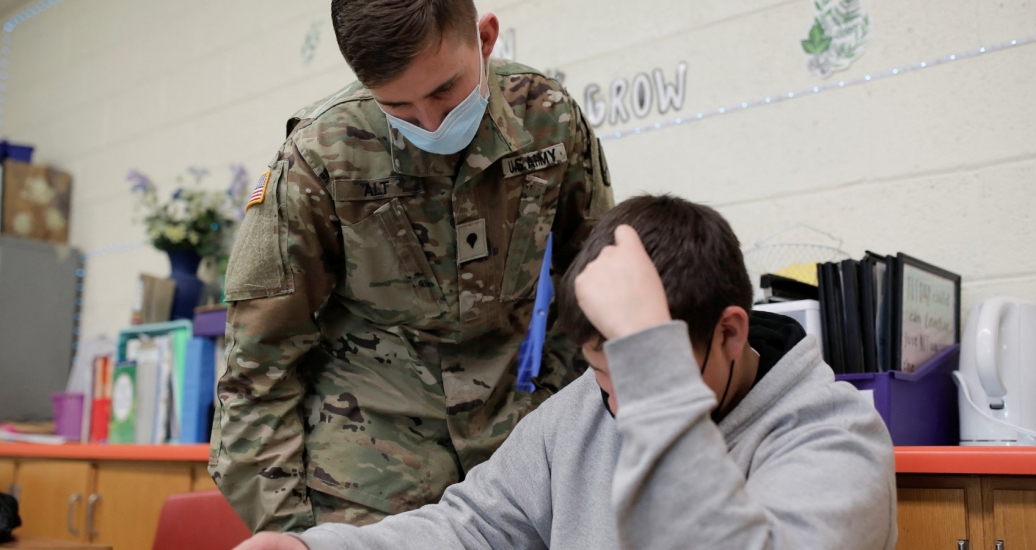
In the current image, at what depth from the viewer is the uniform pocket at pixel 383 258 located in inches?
54.7

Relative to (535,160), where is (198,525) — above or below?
below

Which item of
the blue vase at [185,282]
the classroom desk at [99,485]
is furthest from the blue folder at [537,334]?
the blue vase at [185,282]

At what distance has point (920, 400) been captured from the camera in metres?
1.48

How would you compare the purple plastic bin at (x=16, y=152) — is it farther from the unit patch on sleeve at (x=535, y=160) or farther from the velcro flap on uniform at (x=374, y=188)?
the unit patch on sleeve at (x=535, y=160)

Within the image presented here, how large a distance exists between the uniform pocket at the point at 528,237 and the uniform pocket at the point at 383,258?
0.41 feet

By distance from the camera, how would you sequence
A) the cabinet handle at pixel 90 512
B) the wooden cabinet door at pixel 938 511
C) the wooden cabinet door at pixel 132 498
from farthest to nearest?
1. the cabinet handle at pixel 90 512
2. the wooden cabinet door at pixel 132 498
3. the wooden cabinet door at pixel 938 511

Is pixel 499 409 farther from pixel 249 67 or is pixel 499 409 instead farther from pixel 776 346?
pixel 249 67

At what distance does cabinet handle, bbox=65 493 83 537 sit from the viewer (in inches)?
103

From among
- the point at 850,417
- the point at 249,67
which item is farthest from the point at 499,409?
the point at 249,67

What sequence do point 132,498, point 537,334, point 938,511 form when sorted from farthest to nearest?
point 132,498
point 537,334
point 938,511

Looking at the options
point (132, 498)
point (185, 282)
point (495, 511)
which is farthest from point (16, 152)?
point (495, 511)

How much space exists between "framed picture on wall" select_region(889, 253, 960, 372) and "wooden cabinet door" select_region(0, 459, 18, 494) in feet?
8.97

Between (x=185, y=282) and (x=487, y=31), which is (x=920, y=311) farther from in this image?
(x=185, y=282)

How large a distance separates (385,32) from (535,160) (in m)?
0.38
